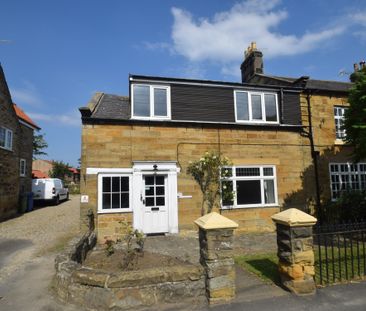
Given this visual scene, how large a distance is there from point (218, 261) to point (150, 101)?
7.58 meters

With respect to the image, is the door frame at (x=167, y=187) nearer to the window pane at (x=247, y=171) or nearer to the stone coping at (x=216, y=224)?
the window pane at (x=247, y=171)

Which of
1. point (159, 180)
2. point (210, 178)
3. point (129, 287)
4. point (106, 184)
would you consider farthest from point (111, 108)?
point (129, 287)

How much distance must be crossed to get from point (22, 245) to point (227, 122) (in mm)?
9004

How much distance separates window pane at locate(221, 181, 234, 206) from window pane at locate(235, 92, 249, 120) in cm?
295

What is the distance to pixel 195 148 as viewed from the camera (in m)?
11.1

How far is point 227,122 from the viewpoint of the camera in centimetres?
1157

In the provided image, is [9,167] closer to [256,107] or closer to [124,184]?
[124,184]

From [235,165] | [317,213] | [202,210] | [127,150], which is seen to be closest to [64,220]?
[127,150]

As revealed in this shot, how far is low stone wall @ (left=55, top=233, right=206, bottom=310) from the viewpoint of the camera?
463 cm

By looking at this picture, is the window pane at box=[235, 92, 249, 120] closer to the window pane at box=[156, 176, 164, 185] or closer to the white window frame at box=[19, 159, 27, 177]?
the window pane at box=[156, 176, 164, 185]

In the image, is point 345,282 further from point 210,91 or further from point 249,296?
point 210,91

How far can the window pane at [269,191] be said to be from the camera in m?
11.8

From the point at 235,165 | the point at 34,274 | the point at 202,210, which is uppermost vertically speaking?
the point at 235,165

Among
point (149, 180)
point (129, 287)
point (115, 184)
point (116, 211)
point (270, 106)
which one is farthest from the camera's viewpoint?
point (270, 106)
